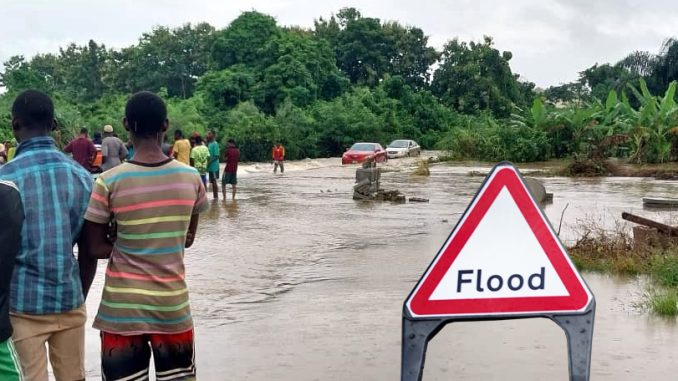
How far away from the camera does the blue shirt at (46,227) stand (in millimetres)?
3633

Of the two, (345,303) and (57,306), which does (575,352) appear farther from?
(345,303)

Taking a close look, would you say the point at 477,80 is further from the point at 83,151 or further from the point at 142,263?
the point at 142,263

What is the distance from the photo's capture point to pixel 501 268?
3.30 meters

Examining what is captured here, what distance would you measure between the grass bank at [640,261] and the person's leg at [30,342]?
5.36 metres

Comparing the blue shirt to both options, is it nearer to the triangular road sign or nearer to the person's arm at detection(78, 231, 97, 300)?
the person's arm at detection(78, 231, 97, 300)

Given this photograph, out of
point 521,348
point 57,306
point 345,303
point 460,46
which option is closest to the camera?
point 57,306

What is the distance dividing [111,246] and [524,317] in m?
1.73

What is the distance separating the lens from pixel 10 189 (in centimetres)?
317

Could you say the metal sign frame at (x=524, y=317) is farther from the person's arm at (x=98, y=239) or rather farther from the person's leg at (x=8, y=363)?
the person's leg at (x=8, y=363)

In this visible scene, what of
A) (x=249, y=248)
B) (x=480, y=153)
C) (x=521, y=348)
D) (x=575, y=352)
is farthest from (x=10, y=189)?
(x=480, y=153)

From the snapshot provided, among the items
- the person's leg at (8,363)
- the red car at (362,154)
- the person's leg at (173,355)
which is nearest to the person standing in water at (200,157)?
the person's leg at (173,355)

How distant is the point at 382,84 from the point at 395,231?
1746 inches

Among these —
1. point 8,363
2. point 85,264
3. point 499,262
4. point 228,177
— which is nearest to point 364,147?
point 228,177

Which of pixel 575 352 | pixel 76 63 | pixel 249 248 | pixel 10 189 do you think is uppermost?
pixel 76 63
